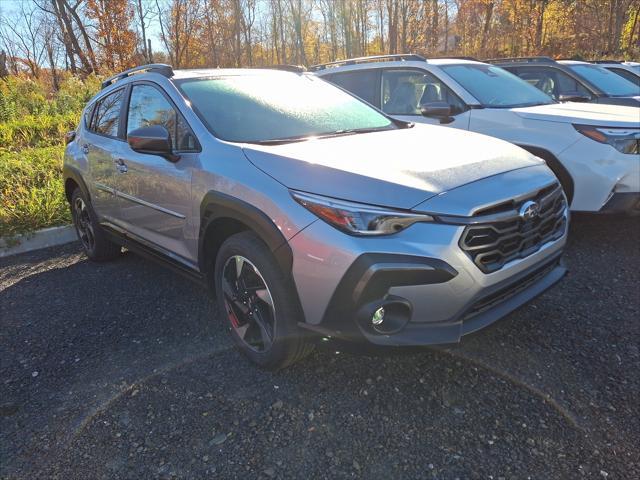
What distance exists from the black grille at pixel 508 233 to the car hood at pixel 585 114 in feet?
6.70

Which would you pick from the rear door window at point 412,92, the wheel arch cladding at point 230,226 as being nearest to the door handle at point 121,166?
the wheel arch cladding at point 230,226

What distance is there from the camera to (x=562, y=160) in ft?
13.7

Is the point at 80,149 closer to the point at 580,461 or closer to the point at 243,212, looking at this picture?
the point at 243,212

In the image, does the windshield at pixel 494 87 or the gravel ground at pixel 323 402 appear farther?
the windshield at pixel 494 87

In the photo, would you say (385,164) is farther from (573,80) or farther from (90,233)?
(573,80)

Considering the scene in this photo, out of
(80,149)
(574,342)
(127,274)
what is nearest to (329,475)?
(574,342)

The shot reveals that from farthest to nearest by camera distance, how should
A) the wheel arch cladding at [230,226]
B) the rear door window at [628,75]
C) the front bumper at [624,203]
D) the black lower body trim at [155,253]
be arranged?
the rear door window at [628,75] < the front bumper at [624,203] < the black lower body trim at [155,253] < the wheel arch cladding at [230,226]

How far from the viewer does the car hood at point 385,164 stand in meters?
2.12

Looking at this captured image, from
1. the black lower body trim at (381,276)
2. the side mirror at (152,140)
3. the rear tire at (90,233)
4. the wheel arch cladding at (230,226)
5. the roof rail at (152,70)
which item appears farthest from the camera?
the rear tire at (90,233)

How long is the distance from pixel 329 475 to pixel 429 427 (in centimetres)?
53

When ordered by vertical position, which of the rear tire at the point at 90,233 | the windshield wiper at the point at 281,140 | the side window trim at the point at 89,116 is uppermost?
the side window trim at the point at 89,116

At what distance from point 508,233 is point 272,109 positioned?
170 centimetres

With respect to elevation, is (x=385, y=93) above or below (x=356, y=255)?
above

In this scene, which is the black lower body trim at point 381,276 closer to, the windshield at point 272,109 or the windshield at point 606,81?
the windshield at point 272,109
